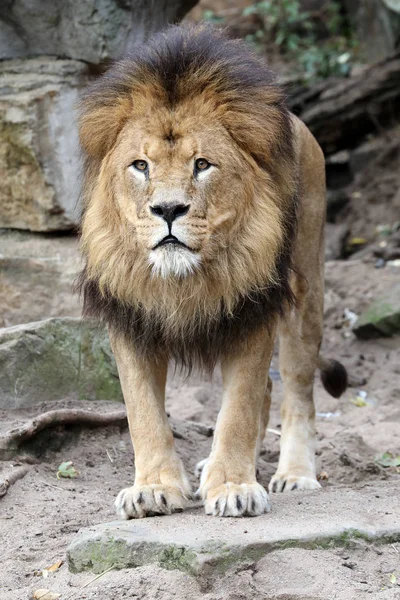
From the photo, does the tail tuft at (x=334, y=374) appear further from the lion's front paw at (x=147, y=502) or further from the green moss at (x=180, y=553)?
the green moss at (x=180, y=553)

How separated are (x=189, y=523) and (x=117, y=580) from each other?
0.39 meters

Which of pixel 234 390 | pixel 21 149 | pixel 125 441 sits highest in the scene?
Answer: pixel 21 149

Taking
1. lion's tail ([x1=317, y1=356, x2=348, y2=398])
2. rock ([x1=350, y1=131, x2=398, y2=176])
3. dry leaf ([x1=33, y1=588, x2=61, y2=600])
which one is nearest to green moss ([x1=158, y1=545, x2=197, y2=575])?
dry leaf ([x1=33, y1=588, x2=61, y2=600])

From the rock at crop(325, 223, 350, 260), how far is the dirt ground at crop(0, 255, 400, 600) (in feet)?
4.65

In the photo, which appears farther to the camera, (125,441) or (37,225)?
Result: (37,225)

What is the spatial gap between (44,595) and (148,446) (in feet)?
2.62

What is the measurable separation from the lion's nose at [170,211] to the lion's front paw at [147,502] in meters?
0.94

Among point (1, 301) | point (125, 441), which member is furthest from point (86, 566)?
point (1, 301)

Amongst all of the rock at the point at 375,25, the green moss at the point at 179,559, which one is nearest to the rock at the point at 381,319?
the rock at the point at 375,25

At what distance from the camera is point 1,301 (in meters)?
5.98

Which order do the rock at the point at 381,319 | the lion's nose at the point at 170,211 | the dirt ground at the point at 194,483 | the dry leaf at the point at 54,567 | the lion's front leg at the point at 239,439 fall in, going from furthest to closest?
the rock at the point at 381,319 < the lion's front leg at the point at 239,439 < the lion's nose at the point at 170,211 < the dry leaf at the point at 54,567 < the dirt ground at the point at 194,483

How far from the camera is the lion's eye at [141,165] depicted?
3.49 meters

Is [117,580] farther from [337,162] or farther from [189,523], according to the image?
[337,162]

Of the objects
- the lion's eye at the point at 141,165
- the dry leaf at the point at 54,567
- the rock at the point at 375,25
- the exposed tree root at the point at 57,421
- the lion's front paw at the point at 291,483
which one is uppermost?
the rock at the point at 375,25
